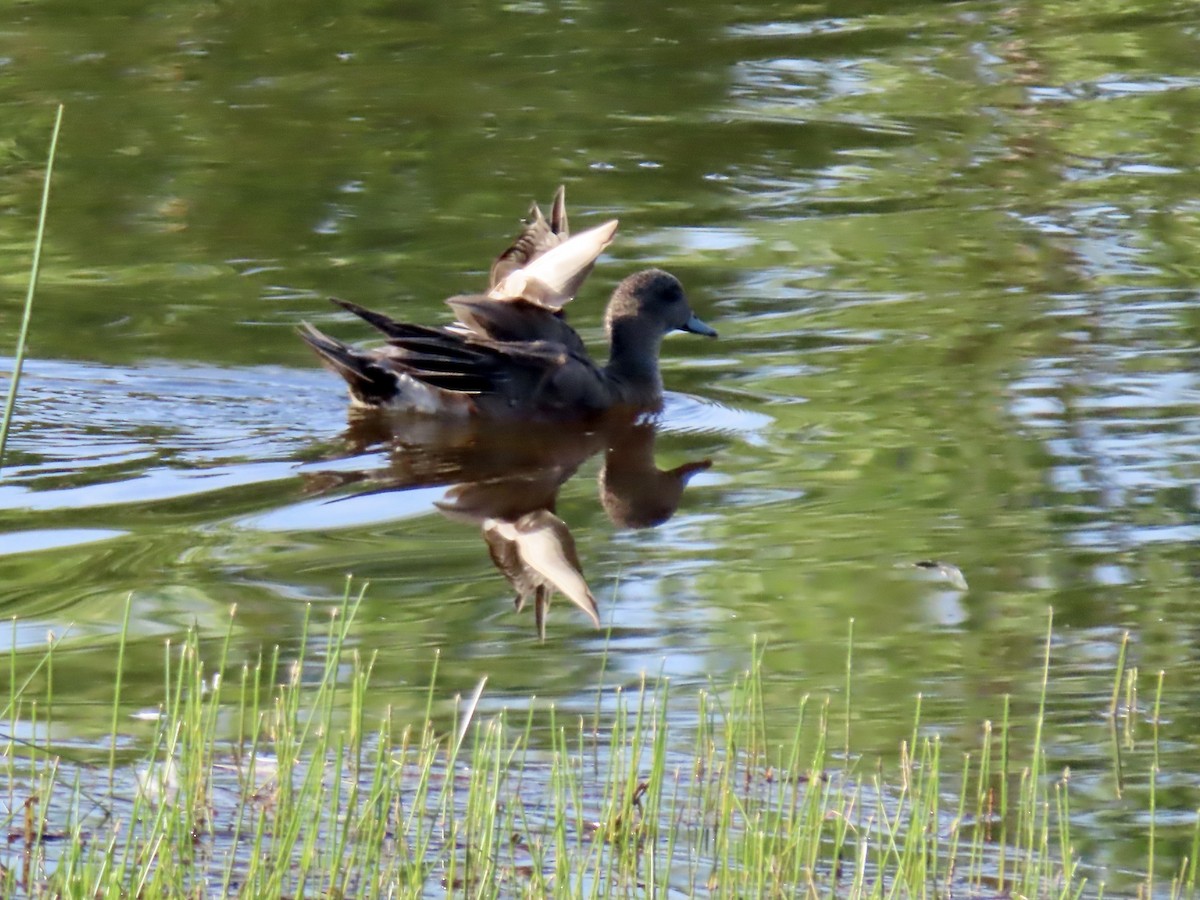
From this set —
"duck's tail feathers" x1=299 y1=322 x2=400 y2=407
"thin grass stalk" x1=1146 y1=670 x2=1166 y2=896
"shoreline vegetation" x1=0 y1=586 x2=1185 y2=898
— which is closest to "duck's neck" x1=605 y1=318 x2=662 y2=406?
"duck's tail feathers" x1=299 y1=322 x2=400 y2=407

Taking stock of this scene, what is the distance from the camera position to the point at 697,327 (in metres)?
9.45

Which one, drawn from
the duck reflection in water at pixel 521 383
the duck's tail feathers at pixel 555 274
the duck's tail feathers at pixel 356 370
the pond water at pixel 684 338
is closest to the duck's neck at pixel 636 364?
the duck reflection in water at pixel 521 383

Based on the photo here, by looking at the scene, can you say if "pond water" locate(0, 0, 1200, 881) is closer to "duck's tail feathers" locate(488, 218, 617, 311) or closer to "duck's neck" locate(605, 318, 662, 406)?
"duck's neck" locate(605, 318, 662, 406)

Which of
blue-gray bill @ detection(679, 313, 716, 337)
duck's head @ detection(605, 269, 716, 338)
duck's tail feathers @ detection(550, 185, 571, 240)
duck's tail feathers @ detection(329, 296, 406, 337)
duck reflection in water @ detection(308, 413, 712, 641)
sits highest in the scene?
duck's tail feathers @ detection(550, 185, 571, 240)

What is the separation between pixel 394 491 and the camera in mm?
7633

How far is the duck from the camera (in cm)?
857

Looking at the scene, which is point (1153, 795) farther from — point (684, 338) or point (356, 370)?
point (684, 338)

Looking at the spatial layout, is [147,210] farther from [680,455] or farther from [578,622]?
[578,622]

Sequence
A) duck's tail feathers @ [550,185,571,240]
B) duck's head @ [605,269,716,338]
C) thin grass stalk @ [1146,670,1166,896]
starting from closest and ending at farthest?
thin grass stalk @ [1146,670,1166,896] → duck's tail feathers @ [550,185,571,240] → duck's head @ [605,269,716,338]

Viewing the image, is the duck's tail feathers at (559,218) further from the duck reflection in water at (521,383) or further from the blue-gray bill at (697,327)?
the blue-gray bill at (697,327)

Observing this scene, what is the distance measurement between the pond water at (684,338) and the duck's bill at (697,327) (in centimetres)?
17

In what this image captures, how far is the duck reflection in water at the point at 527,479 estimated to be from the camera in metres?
6.69

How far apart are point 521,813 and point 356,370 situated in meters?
4.30

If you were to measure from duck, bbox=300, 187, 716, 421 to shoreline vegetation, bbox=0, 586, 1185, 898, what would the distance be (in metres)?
3.53
